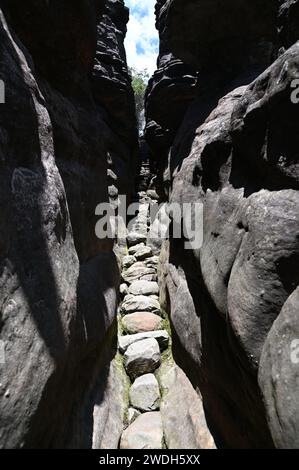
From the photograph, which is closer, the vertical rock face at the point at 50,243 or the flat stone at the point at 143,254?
the vertical rock face at the point at 50,243

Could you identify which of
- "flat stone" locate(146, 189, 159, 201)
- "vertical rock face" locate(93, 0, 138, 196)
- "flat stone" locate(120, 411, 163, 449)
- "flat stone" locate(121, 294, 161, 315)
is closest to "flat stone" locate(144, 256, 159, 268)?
"flat stone" locate(121, 294, 161, 315)

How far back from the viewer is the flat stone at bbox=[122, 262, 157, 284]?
30.9 feet

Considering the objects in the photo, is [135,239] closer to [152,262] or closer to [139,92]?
[152,262]

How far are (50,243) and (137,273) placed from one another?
21.3ft

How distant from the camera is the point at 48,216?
3354 millimetres

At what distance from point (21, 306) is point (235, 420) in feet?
9.87

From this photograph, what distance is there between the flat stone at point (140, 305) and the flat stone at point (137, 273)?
1298mm

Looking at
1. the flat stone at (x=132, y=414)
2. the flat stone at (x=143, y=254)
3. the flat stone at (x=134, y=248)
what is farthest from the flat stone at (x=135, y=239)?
the flat stone at (x=132, y=414)

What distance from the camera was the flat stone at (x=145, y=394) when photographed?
5.36m

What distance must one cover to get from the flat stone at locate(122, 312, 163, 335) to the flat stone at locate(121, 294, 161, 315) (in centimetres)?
20

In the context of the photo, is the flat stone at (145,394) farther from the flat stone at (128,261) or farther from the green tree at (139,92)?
the green tree at (139,92)

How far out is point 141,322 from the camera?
7211 millimetres

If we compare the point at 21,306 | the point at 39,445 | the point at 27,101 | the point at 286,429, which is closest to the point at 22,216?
the point at 21,306

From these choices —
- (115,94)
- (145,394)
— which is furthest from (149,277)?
(115,94)
